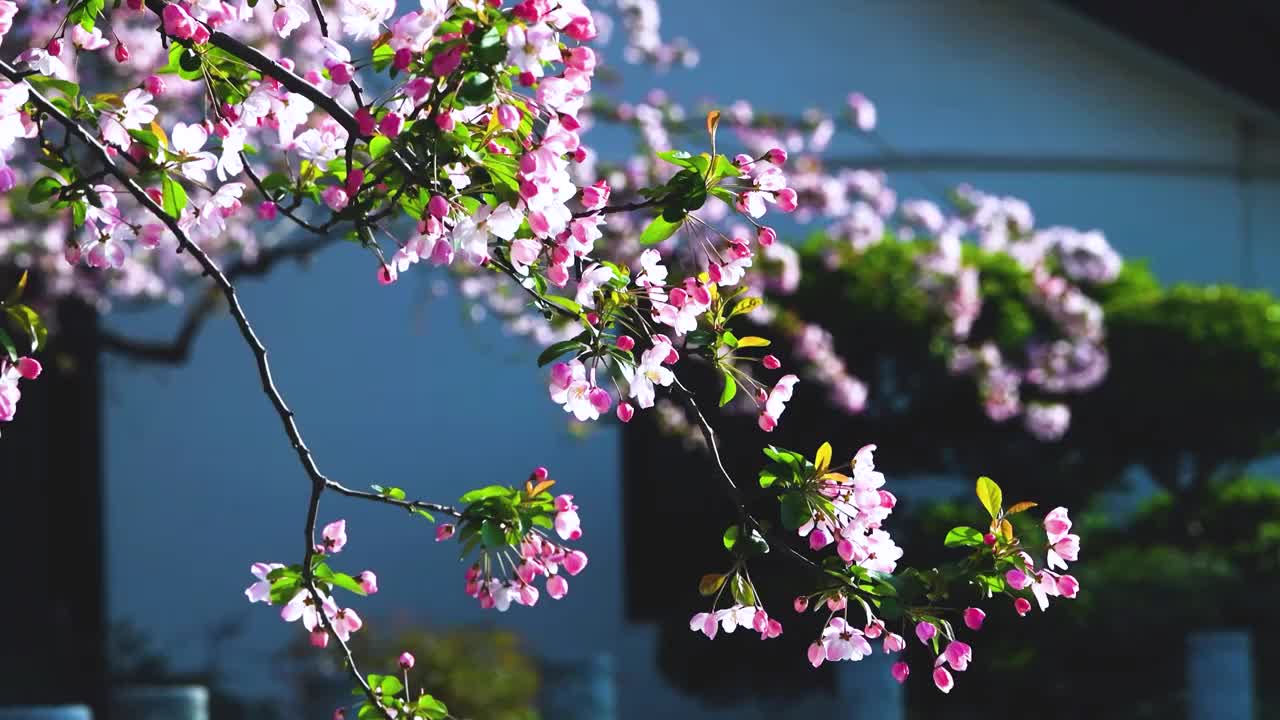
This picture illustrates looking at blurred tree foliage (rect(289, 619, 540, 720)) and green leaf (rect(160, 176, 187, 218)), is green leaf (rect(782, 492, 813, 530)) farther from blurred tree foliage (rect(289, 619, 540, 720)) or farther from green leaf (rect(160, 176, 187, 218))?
blurred tree foliage (rect(289, 619, 540, 720))

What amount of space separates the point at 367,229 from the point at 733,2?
9.06m

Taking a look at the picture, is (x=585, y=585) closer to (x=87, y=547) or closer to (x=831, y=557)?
(x=87, y=547)

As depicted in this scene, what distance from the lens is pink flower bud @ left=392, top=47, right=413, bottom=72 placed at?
2170mm

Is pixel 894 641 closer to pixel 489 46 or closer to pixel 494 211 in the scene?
pixel 494 211

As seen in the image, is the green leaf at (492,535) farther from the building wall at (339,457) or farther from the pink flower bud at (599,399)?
the building wall at (339,457)

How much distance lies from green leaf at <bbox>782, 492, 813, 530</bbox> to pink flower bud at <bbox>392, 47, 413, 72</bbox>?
0.84 m

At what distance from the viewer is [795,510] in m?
2.48

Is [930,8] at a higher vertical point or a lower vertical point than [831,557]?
higher

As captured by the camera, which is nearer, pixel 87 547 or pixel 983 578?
pixel 983 578

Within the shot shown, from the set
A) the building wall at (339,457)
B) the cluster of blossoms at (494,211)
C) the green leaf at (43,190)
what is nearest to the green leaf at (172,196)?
the cluster of blossoms at (494,211)

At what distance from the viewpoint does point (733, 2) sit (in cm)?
1134

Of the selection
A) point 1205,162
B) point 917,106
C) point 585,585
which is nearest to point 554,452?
point 585,585

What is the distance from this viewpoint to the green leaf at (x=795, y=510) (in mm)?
2471

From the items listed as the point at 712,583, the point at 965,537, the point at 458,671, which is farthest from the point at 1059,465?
the point at 712,583
